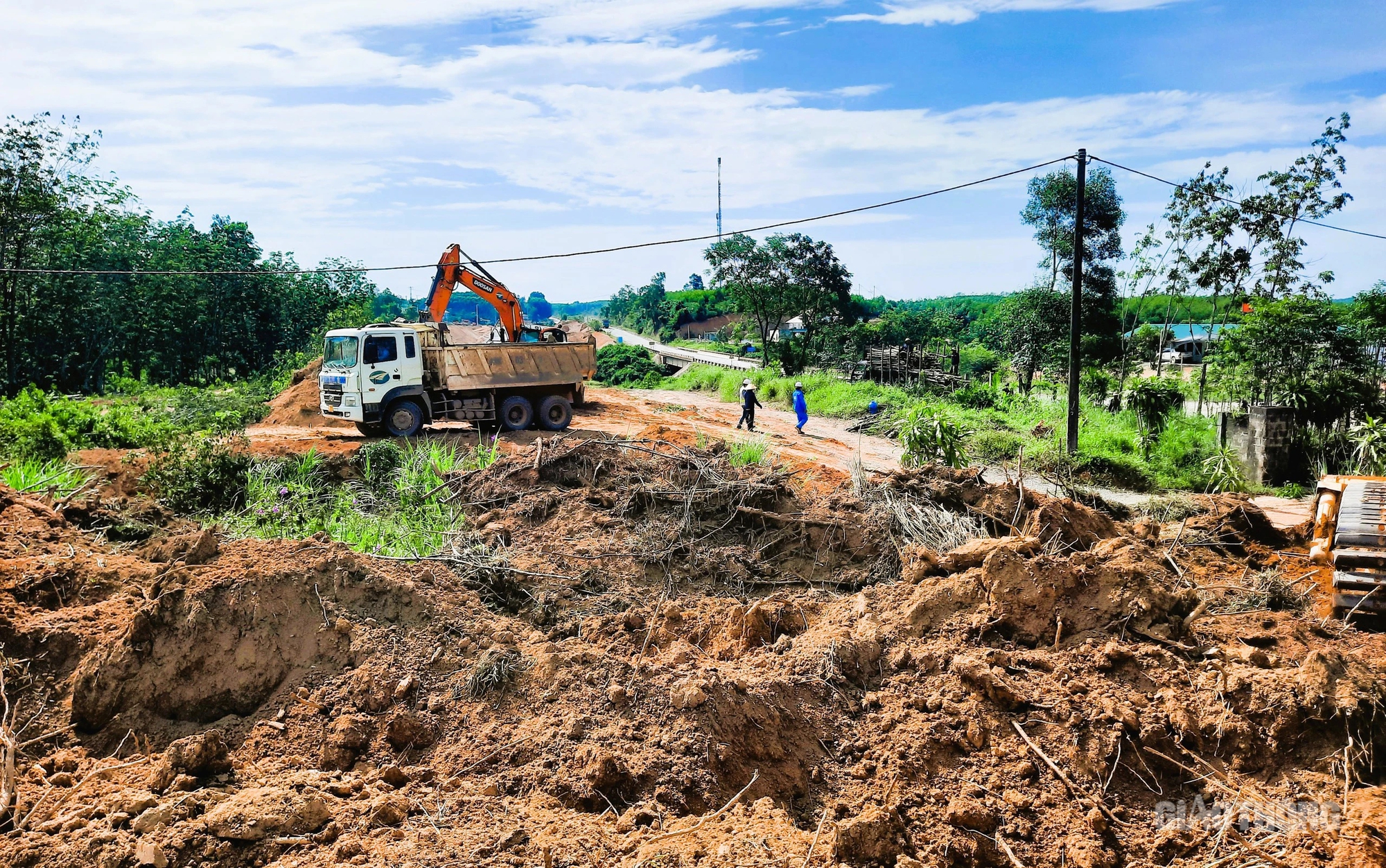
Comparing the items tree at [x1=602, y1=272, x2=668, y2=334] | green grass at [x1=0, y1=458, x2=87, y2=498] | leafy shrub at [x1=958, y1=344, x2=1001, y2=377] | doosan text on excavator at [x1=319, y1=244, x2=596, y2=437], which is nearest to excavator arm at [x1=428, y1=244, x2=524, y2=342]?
doosan text on excavator at [x1=319, y1=244, x2=596, y2=437]

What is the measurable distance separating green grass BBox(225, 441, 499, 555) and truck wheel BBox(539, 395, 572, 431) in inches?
204

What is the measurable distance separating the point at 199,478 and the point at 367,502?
197 cm

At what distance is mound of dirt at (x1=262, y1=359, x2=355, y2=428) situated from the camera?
18.7 metres

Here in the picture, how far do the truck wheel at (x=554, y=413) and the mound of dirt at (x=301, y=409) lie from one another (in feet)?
15.4

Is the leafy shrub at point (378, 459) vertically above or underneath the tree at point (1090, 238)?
underneath

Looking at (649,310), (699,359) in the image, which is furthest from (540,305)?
(699,359)

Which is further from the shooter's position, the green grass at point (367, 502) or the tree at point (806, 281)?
the tree at point (806, 281)

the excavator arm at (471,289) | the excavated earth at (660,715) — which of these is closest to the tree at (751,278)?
the excavator arm at (471,289)

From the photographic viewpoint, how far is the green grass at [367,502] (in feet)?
25.0

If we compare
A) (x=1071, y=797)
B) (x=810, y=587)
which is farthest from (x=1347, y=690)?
(x=810, y=587)

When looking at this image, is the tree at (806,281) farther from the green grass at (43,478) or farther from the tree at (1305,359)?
the green grass at (43,478)

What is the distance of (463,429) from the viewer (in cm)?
1692

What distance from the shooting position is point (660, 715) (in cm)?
449

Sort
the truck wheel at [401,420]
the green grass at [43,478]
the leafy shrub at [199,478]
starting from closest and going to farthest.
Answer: the green grass at [43,478] → the leafy shrub at [199,478] → the truck wheel at [401,420]
